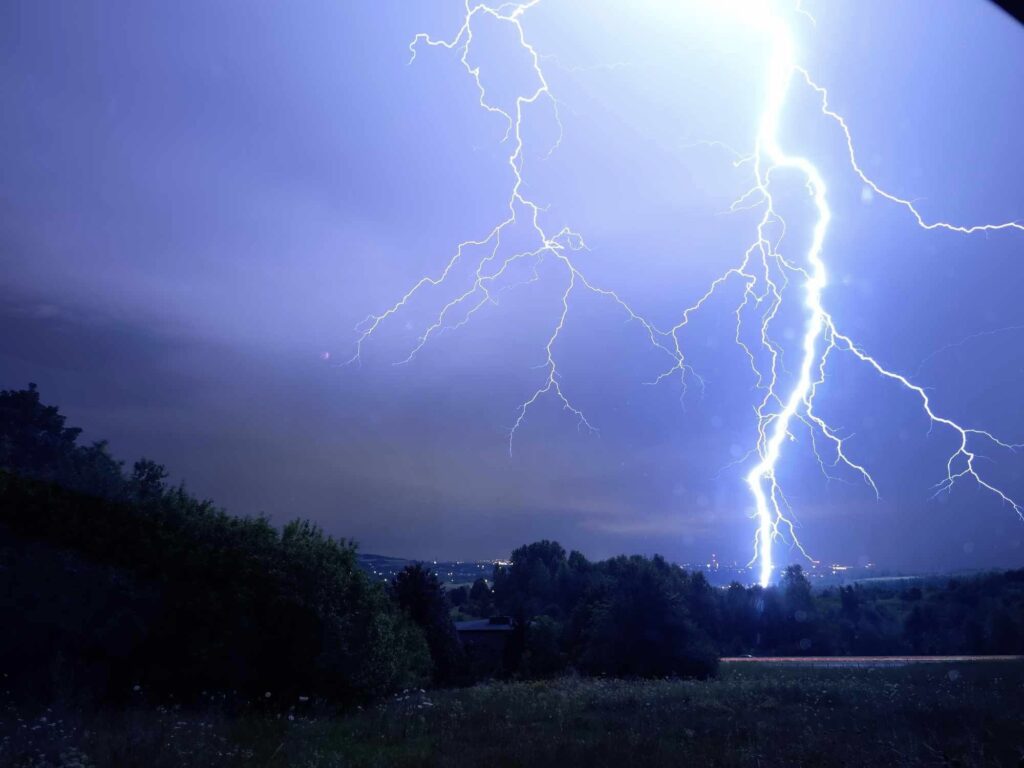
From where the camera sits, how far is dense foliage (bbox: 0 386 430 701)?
13.2 meters

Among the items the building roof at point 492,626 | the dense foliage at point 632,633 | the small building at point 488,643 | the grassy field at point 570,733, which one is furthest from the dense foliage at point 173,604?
the building roof at point 492,626

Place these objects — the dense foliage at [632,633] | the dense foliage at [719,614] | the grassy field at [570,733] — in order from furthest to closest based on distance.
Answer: the dense foliage at [719,614], the dense foliage at [632,633], the grassy field at [570,733]

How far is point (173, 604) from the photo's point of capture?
13.7m

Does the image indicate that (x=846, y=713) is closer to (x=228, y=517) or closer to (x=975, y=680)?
(x=975, y=680)

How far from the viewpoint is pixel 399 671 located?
15.8 m

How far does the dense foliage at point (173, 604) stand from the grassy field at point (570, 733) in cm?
121

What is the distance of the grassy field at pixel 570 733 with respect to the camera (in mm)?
7559

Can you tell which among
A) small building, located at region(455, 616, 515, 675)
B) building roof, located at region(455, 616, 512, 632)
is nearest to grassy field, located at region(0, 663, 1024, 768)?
small building, located at region(455, 616, 515, 675)

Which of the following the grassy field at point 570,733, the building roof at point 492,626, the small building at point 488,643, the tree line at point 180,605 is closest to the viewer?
the grassy field at point 570,733

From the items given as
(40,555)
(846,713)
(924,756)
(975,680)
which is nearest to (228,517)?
(40,555)

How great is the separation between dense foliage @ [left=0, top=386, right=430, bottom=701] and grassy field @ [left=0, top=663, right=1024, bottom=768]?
1.21 metres

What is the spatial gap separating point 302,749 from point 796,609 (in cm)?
4990

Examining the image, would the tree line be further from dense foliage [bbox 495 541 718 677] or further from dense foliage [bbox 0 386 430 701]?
dense foliage [bbox 495 541 718 677]

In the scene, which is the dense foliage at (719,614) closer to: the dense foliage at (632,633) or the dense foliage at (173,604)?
the dense foliage at (632,633)
